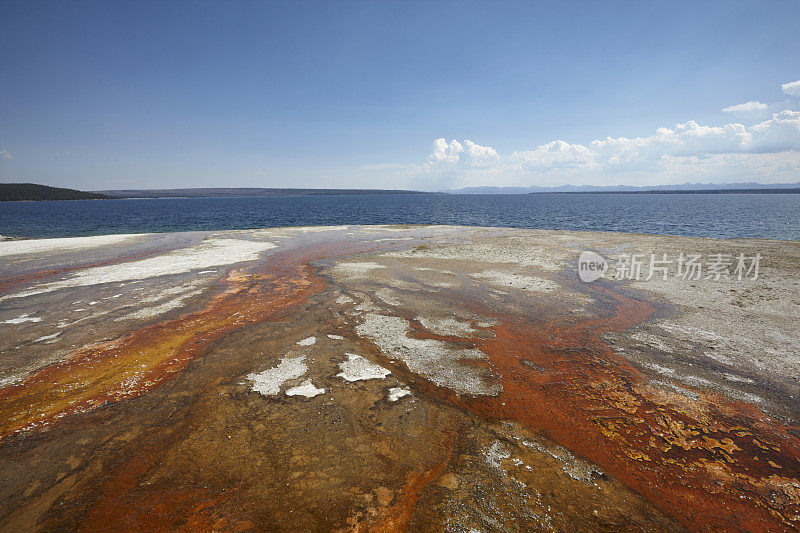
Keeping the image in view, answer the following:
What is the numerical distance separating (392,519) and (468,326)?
20.8ft

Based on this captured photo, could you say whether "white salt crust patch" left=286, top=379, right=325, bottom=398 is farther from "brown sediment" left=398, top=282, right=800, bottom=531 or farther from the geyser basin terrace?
"brown sediment" left=398, top=282, right=800, bottom=531

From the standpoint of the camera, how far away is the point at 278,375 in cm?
694

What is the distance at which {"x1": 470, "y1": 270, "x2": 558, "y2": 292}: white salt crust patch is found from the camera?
A: 13.6m

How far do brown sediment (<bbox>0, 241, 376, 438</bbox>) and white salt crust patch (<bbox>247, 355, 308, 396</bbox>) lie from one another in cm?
208

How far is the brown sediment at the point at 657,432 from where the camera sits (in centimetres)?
418

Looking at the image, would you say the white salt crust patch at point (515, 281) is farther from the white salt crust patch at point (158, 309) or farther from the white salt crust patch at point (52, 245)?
the white salt crust patch at point (52, 245)

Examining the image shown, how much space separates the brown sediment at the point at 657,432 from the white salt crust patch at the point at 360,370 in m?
1.17

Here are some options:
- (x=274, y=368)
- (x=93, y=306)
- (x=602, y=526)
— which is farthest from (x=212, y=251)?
(x=602, y=526)

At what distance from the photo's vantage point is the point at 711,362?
7.56 metres

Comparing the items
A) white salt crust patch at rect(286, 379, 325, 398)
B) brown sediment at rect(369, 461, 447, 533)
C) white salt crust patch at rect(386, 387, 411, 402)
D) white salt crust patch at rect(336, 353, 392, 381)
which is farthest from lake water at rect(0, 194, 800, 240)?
brown sediment at rect(369, 461, 447, 533)

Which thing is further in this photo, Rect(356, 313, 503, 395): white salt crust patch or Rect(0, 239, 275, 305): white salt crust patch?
Rect(0, 239, 275, 305): white salt crust patch

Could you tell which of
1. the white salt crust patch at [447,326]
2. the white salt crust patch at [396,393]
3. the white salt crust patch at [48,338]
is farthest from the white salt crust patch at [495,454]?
the white salt crust patch at [48,338]

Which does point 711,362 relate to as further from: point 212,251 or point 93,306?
point 212,251

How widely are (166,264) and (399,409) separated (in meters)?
18.4
